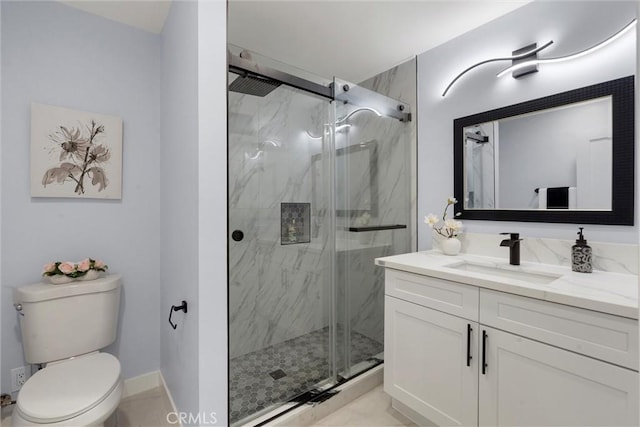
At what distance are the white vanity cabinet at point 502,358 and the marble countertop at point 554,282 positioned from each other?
0.04 m

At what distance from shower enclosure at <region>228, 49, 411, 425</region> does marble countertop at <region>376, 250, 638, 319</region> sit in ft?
1.63

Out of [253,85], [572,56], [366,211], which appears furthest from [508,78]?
[253,85]

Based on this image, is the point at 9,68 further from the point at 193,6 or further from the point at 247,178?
the point at 247,178

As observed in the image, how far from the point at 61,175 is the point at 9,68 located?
0.60 metres

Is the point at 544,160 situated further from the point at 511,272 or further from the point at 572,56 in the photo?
the point at 511,272

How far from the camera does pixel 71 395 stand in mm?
1243

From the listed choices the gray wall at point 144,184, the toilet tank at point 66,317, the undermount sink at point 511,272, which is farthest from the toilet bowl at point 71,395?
the undermount sink at point 511,272

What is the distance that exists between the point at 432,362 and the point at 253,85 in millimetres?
1847

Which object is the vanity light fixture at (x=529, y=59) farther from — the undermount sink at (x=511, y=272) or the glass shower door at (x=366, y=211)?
the undermount sink at (x=511, y=272)

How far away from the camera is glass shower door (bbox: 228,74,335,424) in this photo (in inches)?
69.9

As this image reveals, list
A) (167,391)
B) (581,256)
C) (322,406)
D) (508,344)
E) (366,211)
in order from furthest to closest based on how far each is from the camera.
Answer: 1. (366,211)
2. (167,391)
3. (322,406)
4. (581,256)
5. (508,344)

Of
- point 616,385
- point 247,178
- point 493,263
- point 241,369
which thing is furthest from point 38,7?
point 616,385

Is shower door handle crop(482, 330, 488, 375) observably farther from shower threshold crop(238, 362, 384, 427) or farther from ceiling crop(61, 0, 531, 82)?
ceiling crop(61, 0, 531, 82)

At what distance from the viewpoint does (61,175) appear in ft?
5.56
